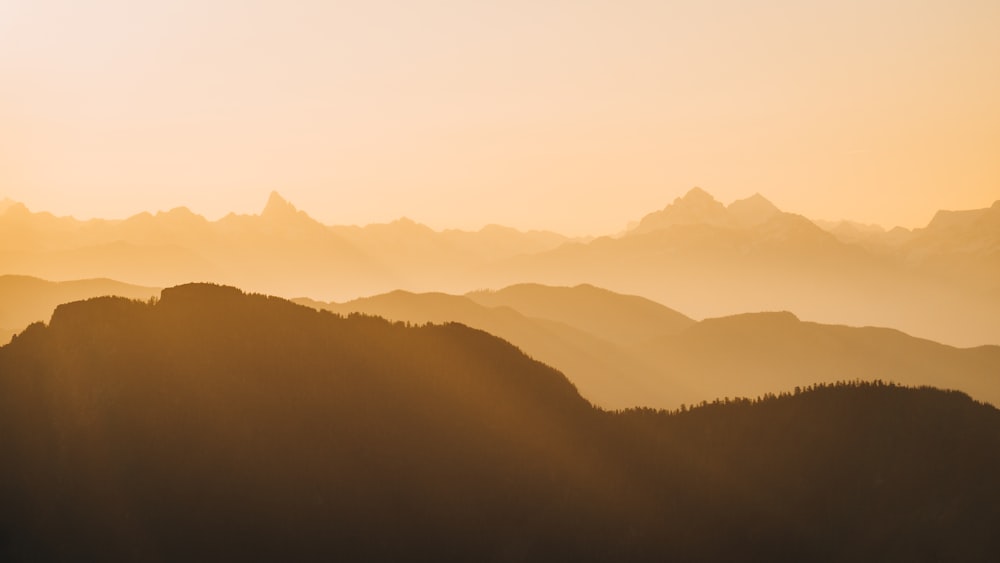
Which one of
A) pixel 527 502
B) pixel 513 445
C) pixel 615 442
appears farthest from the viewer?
pixel 615 442

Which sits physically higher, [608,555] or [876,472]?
[876,472]

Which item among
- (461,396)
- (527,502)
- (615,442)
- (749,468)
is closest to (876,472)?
(749,468)

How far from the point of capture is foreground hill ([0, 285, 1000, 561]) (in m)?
100

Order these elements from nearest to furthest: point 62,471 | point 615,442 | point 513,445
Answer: point 62,471
point 513,445
point 615,442

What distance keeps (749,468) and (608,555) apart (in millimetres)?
27617

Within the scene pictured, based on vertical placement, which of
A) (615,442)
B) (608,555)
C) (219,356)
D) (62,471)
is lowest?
(608,555)

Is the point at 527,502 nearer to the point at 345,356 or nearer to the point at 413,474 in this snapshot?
the point at 413,474

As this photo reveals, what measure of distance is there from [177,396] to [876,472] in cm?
9458

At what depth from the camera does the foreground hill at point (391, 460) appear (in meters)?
100

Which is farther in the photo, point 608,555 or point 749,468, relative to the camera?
point 749,468

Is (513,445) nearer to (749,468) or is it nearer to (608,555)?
(608,555)

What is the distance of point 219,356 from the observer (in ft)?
366

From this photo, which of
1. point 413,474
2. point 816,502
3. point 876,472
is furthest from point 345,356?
point 876,472

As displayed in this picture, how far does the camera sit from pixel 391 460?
357ft
